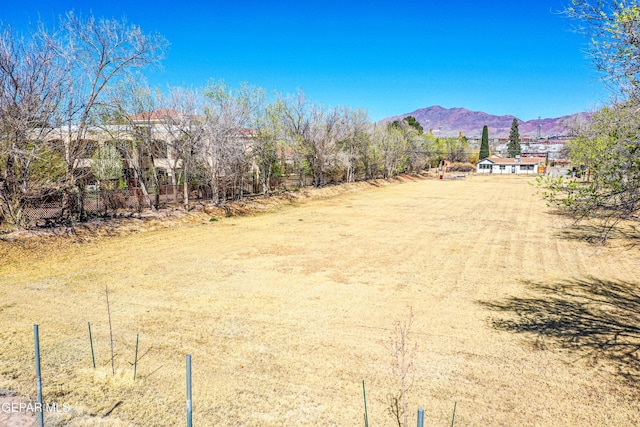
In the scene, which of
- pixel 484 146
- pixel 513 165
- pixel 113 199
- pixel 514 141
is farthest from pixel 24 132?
pixel 514 141

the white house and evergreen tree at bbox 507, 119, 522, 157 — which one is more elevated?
evergreen tree at bbox 507, 119, 522, 157

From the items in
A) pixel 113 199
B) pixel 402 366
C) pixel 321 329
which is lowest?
pixel 321 329

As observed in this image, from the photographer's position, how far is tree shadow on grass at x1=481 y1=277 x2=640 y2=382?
22.3 feet

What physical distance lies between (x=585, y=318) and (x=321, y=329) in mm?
5908

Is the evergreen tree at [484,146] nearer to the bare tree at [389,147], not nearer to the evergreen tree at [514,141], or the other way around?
the evergreen tree at [514,141]

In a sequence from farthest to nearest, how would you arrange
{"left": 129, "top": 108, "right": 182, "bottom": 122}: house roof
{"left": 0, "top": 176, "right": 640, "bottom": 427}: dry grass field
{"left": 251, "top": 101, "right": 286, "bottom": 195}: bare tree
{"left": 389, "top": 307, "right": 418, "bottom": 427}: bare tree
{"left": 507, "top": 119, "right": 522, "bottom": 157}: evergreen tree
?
{"left": 507, "top": 119, "right": 522, "bottom": 157}: evergreen tree
{"left": 251, "top": 101, "right": 286, "bottom": 195}: bare tree
{"left": 129, "top": 108, "right": 182, "bottom": 122}: house roof
{"left": 0, "top": 176, "right": 640, "bottom": 427}: dry grass field
{"left": 389, "top": 307, "right": 418, "bottom": 427}: bare tree

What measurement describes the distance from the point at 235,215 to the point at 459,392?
20.7 m

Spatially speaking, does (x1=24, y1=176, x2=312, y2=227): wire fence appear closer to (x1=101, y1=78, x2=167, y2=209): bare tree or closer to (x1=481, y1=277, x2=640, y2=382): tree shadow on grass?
(x1=101, y1=78, x2=167, y2=209): bare tree

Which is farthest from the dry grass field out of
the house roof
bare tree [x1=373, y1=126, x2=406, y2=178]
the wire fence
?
bare tree [x1=373, y1=126, x2=406, y2=178]

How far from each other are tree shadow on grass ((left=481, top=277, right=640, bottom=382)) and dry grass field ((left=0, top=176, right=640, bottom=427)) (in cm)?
5

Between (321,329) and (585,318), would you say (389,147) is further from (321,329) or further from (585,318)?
(321,329)

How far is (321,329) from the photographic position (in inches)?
309

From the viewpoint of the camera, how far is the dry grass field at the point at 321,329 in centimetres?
527

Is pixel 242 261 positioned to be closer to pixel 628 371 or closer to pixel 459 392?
pixel 459 392
